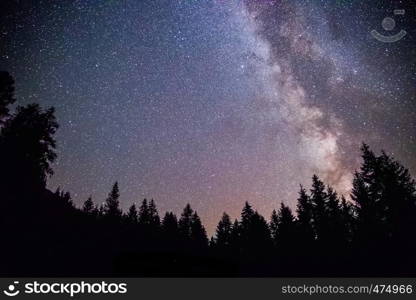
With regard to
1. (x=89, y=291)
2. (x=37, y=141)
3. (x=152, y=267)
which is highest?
(x=37, y=141)

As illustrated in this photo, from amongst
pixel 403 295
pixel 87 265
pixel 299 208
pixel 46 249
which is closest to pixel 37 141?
pixel 46 249

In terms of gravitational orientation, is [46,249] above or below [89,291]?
above

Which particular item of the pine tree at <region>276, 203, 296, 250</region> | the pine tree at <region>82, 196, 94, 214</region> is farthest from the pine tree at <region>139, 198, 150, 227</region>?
the pine tree at <region>276, 203, 296, 250</region>

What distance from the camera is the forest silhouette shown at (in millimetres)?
15422

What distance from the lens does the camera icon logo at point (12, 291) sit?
887 centimetres

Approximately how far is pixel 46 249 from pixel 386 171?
3663 cm

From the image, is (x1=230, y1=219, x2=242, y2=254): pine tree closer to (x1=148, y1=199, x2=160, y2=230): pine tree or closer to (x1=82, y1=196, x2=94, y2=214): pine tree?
(x1=148, y1=199, x2=160, y2=230): pine tree

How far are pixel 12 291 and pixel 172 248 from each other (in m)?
29.4

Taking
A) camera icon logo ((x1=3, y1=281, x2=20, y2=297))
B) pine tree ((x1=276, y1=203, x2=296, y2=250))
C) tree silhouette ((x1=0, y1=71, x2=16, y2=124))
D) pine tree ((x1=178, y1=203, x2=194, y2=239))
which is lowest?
camera icon logo ((x1=3, y1=281, x2=20, y2=297))

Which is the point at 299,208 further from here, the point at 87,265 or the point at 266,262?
the point at 87,265

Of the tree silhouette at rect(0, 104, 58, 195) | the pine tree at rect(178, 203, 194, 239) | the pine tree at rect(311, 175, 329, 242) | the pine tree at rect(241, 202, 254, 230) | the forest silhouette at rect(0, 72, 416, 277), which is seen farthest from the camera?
the pine tree at rect(178, 203, 194, 239)

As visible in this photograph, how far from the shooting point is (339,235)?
4025 centimetres

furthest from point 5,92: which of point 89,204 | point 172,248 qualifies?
point 89,204

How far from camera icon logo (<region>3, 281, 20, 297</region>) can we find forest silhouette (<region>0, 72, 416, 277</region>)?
3206 mm
